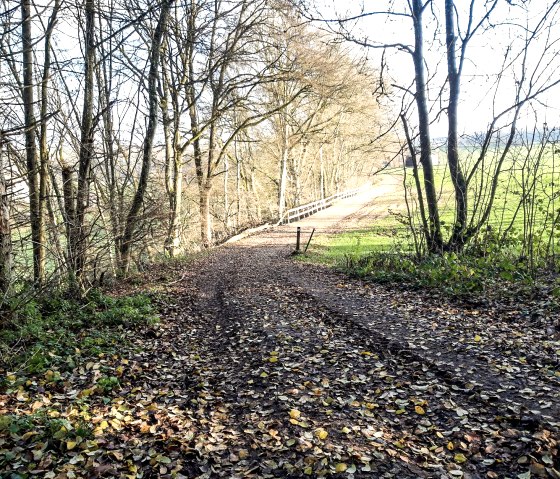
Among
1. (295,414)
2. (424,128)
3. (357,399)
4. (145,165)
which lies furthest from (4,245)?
(424,128)

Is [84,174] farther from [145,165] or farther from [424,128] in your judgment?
[424,128]

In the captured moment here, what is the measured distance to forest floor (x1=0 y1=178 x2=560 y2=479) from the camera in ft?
12.5

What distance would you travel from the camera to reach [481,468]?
12.0 feet

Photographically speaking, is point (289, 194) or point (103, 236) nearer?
point (103, 236)

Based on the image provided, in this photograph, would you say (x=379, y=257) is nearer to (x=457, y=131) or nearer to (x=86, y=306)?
(x=457, y=131)

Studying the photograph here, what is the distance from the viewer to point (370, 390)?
5.22 metres

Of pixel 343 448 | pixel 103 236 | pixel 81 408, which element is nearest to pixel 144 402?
pixel 81 408

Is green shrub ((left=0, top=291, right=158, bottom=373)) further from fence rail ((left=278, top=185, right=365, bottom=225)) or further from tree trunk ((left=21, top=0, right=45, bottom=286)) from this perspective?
fence rail ((left=278, top=185, right=365, bottom=225))

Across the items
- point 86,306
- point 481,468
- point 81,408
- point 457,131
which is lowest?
point 481,468

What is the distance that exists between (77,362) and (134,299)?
3070 millimetres

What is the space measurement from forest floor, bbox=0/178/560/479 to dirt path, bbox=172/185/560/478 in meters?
0.02

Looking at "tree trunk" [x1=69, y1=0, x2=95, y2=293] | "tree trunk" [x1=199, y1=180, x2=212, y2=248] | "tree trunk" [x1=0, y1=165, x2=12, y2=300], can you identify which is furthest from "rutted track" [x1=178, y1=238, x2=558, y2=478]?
"tree trunk" [x1=199, y1=180, x2=212, y2=248]

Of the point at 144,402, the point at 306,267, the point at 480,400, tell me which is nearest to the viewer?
the point at 480,400

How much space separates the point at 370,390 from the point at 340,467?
160cm
